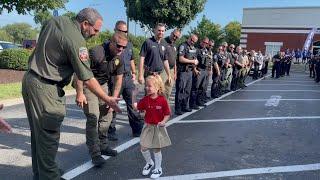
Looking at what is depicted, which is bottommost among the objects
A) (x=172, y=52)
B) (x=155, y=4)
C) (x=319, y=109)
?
(x=319, y=109)

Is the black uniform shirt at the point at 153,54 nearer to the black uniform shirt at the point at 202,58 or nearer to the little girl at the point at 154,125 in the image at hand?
the little girl at the point at 154,125

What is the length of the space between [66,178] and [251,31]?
51.9 meters

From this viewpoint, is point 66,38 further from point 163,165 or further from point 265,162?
point 265,162

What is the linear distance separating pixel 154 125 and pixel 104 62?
4.02ft

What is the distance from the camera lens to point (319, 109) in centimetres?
1184

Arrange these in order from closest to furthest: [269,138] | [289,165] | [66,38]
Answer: [66,38] < [289,165] < [269,138]

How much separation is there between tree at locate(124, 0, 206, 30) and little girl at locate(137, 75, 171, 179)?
2114cm

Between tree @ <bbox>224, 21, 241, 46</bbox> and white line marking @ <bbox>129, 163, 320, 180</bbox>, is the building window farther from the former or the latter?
white line marking @ <bbox>129, 163, 320, 180</bbox>

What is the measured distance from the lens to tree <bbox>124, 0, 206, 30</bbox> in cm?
2653

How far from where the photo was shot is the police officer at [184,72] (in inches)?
388

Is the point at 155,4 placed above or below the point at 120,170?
above

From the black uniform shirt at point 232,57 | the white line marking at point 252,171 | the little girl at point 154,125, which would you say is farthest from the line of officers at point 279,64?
the little girl at point 154,125

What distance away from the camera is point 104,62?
6.06 metres

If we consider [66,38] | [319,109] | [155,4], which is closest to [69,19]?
[66,38]
